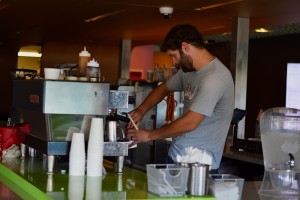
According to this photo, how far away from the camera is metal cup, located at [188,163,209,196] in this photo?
2643 millimetres

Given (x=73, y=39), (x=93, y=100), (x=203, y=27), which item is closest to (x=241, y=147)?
(x=93, y=100)

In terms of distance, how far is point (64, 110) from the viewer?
10.7 feet

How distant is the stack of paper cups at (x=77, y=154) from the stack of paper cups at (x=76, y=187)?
0.16 feet

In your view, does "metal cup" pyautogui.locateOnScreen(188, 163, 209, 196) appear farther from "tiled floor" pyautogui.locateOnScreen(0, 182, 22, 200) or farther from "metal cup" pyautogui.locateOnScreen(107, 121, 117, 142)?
"tiled floor" pyautogui.locateOnScreen(0, 182, 22, 200)

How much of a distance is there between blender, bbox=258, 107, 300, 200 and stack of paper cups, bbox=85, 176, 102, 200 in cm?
84

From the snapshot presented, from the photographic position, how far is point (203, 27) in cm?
861

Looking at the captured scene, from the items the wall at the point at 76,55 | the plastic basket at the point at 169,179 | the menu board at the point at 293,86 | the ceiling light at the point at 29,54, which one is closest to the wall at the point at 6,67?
the ceiling light at the point at 29,54

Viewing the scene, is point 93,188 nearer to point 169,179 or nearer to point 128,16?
point 169,179

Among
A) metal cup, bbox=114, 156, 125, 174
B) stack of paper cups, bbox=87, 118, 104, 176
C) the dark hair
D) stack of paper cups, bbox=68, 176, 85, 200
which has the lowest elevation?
stack of paper cups, bbox=68, 176, 85, 200

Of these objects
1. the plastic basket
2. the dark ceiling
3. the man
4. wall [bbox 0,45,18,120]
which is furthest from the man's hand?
wall [bbox 0,45,18,120]

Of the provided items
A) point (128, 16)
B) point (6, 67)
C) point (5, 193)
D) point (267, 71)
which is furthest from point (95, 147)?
point (6, 67)

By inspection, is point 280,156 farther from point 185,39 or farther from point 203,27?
point 203,27

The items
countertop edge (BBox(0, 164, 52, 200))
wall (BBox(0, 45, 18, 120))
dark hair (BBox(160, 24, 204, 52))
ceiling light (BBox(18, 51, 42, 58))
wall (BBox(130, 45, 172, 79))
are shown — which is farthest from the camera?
wall (BBox(130, 45, 172, 79))

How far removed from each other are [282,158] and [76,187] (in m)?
1.09
